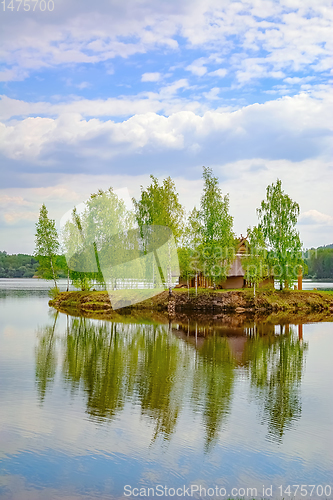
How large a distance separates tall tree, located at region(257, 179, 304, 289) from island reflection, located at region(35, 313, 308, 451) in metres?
15.8

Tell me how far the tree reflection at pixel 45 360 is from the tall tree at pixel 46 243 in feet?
83.0

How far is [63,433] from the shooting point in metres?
9.88

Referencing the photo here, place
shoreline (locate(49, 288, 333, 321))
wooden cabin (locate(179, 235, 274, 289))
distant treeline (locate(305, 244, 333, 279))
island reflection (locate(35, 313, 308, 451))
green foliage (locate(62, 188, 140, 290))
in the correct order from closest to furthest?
1. island reflection (locate(35, 313, 308, 451))
2. shoreline (locate(49, 288, 333, 321))
3. green foliage (locate(62, 188, 140, 290))
4. wooden cabin (locate(179, 235, 274, 289))
5. distant treeline (locate(305, 244, 333, 279))

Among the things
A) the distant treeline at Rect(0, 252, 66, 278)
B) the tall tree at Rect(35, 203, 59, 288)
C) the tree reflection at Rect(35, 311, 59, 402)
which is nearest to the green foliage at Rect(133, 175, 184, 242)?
the tall tree at Rect(35, 203, 59, 288)

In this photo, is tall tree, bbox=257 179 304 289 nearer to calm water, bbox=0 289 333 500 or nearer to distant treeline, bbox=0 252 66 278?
calm water, bbox=0 289 333 500

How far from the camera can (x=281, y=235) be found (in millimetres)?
44625

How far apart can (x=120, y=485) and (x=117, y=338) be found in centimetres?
1702

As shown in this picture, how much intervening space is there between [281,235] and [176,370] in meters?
30.6

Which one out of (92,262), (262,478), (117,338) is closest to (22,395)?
(262,478)

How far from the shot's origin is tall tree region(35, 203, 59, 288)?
5128 centimetres

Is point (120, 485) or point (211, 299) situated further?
point (211, 299)

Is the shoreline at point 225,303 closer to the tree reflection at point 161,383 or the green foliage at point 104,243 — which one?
the green foliage at point 104,243

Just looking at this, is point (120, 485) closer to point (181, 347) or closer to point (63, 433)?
point (63, 433)

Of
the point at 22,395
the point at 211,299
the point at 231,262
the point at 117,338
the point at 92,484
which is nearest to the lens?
the point at 92,484
